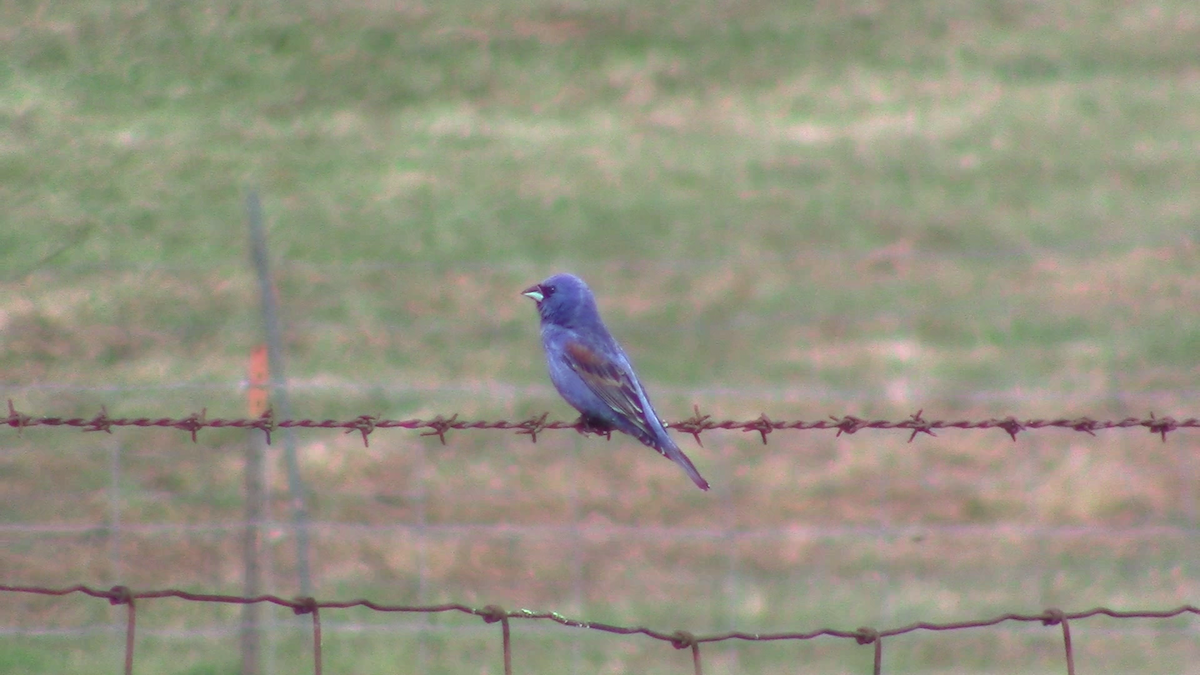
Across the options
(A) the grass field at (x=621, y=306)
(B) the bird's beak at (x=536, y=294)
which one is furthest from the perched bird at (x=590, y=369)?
(A) the grass field at (x=621, y=306)

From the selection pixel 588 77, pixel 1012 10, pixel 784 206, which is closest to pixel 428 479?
pixel 784 206

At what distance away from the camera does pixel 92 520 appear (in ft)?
38.3

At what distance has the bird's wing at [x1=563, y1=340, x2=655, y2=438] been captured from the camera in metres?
5.51

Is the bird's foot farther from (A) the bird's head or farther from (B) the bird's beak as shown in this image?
(B) the bird's beak

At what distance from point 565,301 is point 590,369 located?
1.78 ft

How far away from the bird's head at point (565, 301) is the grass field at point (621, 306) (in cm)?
222

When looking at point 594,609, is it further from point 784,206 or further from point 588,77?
point 588,77

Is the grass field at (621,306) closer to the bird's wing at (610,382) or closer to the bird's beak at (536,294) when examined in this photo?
the bird's beak at (536,294)

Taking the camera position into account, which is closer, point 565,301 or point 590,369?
point 590,369

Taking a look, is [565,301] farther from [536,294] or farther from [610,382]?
[610,382]

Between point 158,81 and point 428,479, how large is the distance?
10.9 metres

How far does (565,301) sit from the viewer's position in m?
6.13

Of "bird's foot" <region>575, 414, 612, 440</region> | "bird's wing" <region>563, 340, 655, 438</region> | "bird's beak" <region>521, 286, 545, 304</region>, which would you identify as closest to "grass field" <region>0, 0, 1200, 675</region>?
"bird's beak" <region>521, 286, 545, 304</region>

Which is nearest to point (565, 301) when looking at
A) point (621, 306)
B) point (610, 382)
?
point (610, 382)
